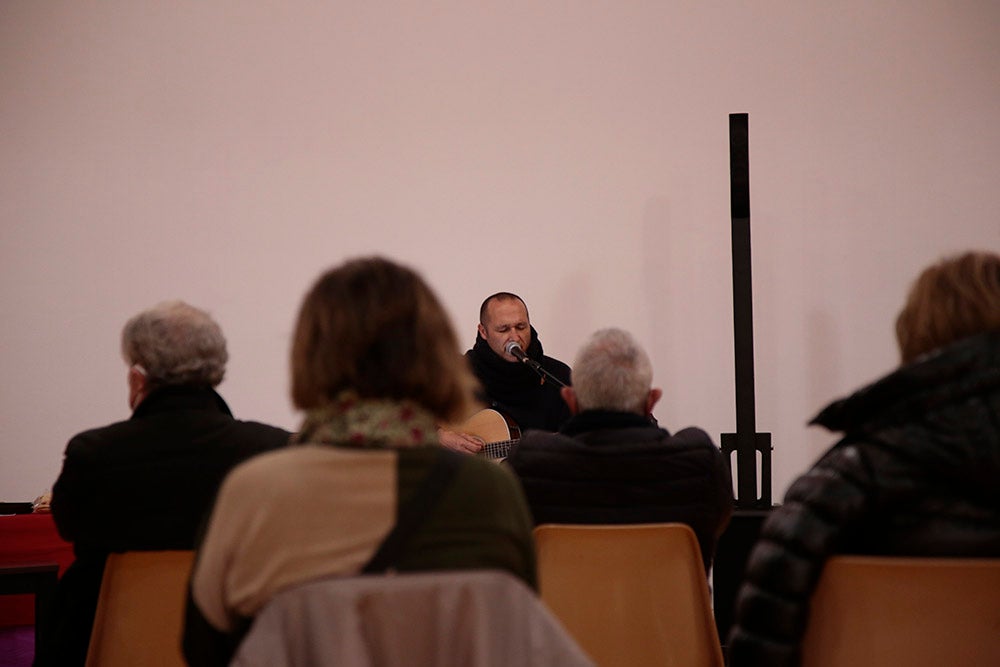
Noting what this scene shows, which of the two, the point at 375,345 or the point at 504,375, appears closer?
the point at 375,345

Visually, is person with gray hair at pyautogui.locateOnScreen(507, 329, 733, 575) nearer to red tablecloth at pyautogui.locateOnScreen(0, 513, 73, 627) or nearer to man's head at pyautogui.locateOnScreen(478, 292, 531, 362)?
man's head at pyautogui.locateOnScreen(478, 292, 531, 362)

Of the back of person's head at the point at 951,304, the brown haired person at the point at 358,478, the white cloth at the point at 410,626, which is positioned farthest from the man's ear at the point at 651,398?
the white cloth at the point at 410,626

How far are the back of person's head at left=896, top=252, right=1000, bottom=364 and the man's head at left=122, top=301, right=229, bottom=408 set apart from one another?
139cm

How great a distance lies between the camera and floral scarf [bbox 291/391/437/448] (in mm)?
1393

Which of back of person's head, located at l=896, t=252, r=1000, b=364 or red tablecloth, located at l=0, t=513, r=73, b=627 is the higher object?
back of person's head, located at l=896, t=252, r=1000, b=364

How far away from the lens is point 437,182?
5.20 meters

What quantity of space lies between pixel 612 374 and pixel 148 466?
1.00 meters

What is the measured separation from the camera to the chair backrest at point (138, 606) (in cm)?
210

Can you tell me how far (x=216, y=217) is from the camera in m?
5.23

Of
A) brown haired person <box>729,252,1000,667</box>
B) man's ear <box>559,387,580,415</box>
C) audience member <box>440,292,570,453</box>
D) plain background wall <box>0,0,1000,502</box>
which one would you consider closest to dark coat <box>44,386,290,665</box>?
man's ear <box>559,387,580,415</box>

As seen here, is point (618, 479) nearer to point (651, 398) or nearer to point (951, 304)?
point (651, 398)

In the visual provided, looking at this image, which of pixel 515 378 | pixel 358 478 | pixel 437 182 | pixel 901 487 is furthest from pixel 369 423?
pixel 437 182

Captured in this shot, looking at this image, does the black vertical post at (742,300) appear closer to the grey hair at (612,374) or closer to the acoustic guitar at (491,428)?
the acoustic guitar at (491,428)

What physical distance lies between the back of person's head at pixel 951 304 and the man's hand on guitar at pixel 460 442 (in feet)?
7.16
